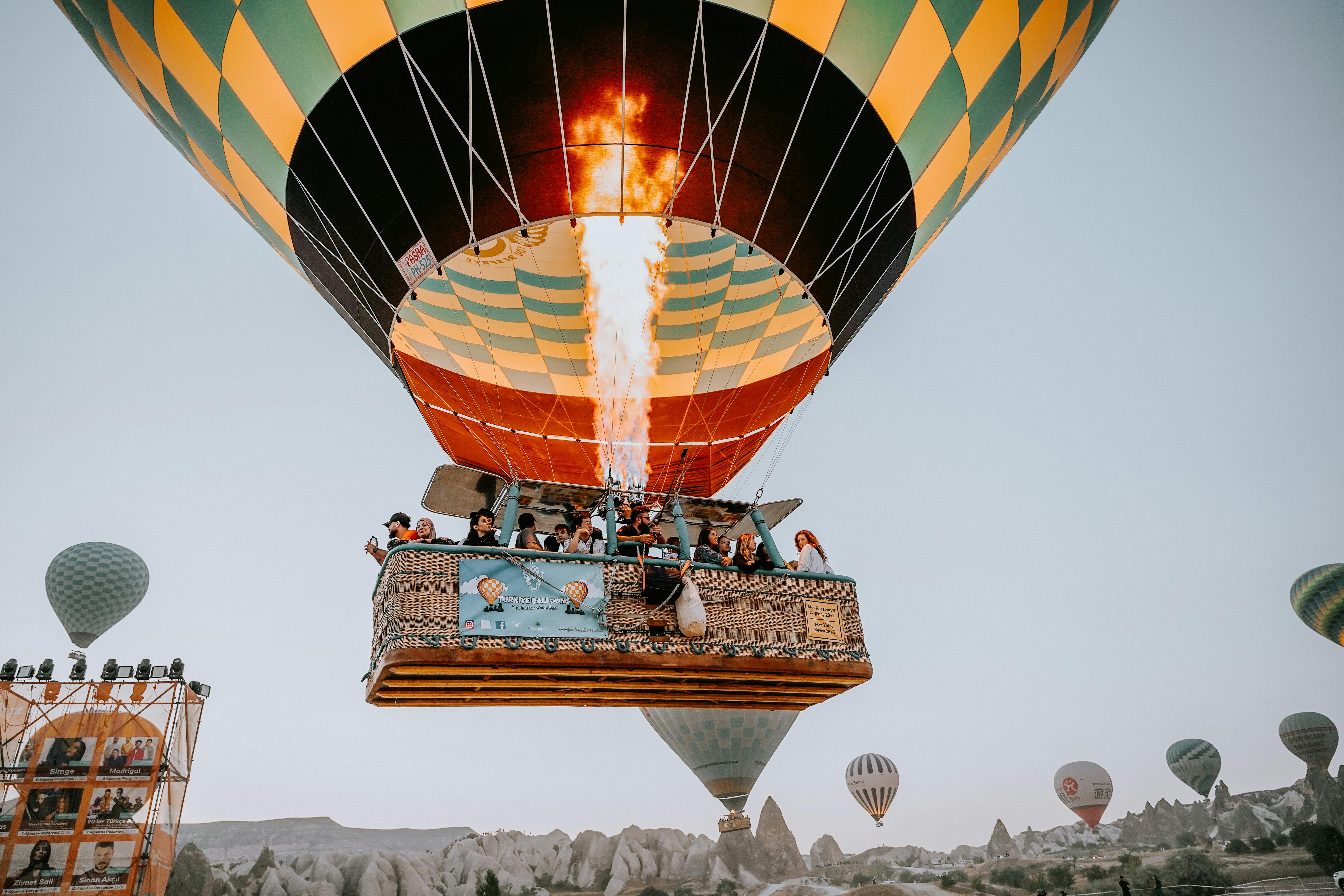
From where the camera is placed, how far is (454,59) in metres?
3.71

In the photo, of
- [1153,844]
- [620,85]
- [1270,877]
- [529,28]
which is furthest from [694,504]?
[1153,844]

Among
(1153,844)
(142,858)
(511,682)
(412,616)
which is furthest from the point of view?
(1153,844)

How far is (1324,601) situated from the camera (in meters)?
17.7

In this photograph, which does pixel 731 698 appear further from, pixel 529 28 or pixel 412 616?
pixel 529 28

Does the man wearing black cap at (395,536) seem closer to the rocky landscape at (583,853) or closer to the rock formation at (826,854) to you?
the rocky landscape at (583,853)

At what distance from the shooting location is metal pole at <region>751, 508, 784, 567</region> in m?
3.68

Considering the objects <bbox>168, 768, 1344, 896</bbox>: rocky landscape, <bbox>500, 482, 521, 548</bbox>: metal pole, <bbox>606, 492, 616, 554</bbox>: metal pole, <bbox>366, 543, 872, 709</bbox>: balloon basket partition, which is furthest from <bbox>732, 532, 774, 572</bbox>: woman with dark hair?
<bbox>168, 768, 1344, 896</bbox>: rocky landscape

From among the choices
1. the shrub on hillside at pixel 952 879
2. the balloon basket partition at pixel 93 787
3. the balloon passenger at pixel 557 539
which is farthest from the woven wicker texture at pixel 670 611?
the shrub on hillside at pixel 952 879

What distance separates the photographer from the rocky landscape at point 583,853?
686 inches

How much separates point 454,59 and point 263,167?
4.71 ft

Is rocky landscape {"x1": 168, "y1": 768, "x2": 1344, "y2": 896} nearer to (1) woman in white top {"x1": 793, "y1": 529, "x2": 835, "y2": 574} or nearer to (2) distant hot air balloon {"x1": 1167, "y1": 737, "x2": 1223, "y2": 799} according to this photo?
(2) distant hot air balloon {"x1": 1167, "y1": 737, "x2": 1223, "y2": 799}

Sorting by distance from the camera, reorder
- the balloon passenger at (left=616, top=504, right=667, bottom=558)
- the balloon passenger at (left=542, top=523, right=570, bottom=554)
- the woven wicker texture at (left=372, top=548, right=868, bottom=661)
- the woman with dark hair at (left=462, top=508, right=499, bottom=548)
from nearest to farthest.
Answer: the woven wicker texture at (left=372, top=548, right=868, bottom=661)
the woman with dark hair at (left=462, top=508, right=499, bottom=548)
the balloon passenger at (left=616, top=504, right=667, bottom=558)
the balloon passenger at (left=542, top=523, right=570, bottom=554)

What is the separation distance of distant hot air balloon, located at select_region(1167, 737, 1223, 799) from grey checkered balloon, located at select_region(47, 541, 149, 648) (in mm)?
26031

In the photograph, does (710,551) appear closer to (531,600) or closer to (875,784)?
(531,600)
